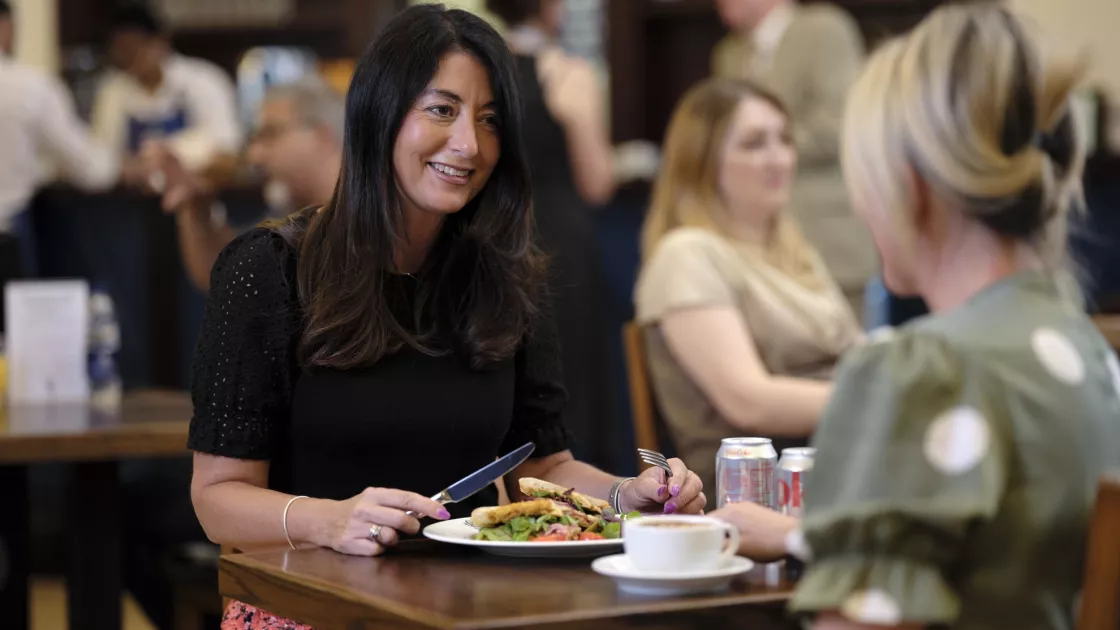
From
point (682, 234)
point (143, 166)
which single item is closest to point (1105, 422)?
point (682, 234)

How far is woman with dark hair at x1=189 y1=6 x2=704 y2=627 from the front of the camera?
6.08 feet

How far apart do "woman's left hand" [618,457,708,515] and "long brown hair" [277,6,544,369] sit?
0.31m

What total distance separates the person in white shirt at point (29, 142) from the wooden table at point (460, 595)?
13.1ft

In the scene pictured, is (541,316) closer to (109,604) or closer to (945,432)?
(945,432)

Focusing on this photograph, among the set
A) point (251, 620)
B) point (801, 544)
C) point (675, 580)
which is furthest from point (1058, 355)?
point (251, 620)

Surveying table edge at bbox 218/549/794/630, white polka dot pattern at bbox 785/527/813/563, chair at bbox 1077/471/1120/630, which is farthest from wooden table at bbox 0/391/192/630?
chair at bbox 1077/471/1120/630

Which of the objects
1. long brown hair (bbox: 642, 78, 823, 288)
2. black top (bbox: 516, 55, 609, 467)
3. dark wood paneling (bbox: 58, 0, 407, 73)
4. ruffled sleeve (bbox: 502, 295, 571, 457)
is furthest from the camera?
dark wood paneling (bbox: 58, 0, 407, 73)

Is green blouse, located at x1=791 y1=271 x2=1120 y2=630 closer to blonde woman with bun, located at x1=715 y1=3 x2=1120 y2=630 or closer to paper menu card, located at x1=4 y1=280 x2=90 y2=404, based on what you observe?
blonde woman with bun, located at x1=715 y1=3 x2=1120 y2=630

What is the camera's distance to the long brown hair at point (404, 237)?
6.18ft

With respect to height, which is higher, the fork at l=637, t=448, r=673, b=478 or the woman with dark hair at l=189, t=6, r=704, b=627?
the woman with dark hair at l=189, t=6, r=704, b=627

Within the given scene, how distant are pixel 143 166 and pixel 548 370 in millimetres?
3312

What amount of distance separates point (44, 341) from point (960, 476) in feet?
8.47

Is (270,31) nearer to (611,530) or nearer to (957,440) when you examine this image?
(611,530)

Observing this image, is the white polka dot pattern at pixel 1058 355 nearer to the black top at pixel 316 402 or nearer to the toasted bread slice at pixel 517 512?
the toasted bread slice at pixel 517 512
